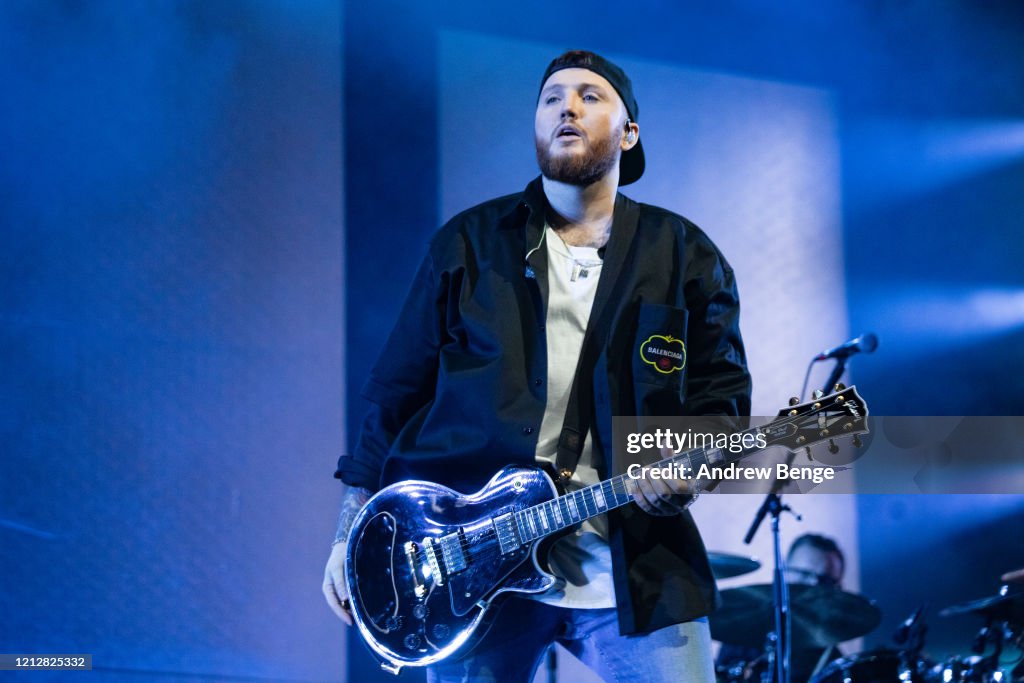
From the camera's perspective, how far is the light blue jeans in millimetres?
2195

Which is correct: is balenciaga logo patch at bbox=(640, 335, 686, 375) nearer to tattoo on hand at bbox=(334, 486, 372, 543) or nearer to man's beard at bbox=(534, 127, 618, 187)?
man's beard at bbox=(534, 127, 618, 187)

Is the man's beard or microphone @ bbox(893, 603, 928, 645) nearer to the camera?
the man's beard

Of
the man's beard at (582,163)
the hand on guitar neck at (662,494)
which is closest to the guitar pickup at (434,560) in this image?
the hand on guitar neck at (662,494)

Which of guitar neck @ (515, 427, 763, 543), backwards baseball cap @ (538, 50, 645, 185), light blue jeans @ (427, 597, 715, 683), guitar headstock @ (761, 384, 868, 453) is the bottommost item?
light blue jeans @ (427, 597, 715, 683)

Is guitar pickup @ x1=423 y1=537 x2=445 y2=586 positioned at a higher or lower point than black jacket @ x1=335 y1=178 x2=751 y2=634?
lower

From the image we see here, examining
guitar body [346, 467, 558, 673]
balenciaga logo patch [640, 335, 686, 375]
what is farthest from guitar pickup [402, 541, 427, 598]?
balenciaga logo patch [640, 335, 686, 375]

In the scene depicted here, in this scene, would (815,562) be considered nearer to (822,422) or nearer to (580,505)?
(822,422)

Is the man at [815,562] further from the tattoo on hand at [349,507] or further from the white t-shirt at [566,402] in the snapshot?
the tattoo on hand at [349,507]

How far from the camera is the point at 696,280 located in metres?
2.52

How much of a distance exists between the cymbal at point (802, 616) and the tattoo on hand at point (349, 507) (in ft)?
6.96

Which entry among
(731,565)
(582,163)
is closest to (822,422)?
(582,163)

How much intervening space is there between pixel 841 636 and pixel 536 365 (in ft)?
8.20

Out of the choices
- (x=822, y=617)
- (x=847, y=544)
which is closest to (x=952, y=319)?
(x=847, y=544)

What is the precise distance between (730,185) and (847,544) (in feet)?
6.15
